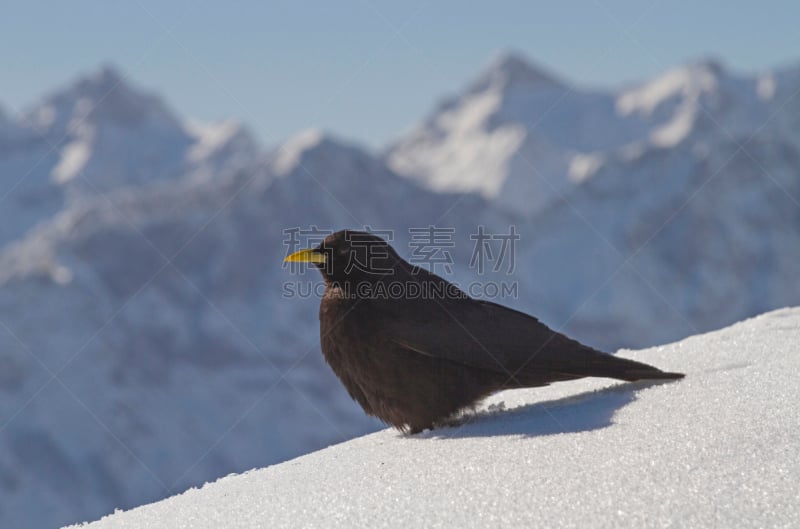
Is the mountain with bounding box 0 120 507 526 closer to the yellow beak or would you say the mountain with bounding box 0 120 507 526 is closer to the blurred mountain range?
the blurred mountain range

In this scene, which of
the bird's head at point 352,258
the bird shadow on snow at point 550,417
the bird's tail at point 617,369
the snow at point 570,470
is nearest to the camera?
the snow at point 570,470

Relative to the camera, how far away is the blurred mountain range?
342ft

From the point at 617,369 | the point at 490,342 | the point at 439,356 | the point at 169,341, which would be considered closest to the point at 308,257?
the point at 439,356

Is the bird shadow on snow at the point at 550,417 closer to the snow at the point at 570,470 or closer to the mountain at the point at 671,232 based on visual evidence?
the snow at the point at 570,470

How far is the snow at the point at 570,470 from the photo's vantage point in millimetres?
3506

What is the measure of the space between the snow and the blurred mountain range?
63.2 metres

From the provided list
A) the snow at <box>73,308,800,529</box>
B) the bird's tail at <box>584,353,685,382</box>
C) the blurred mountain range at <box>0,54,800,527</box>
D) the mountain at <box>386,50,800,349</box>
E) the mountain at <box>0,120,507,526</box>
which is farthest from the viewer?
the mountain at <box>386,50,800,349</box>

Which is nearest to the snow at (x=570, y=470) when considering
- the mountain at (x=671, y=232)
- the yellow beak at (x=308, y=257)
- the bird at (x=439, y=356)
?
the bird at (x=439, y=356)

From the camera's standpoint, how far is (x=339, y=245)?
242 inches

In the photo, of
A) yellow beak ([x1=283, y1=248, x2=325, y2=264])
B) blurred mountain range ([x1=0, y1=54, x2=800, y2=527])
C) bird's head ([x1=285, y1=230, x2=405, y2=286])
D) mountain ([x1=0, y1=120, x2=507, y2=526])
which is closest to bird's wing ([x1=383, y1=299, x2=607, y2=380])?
bird's head ([x1=285, y1=230, x2=405, y2=286])

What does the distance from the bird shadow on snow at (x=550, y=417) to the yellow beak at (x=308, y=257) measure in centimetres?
148

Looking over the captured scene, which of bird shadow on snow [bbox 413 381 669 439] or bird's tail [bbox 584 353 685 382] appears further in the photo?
bird's tail [bbox 584 353 685 382]

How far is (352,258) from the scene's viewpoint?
6.06m

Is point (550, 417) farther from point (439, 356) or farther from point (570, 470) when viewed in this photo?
point (570, 470)
